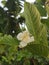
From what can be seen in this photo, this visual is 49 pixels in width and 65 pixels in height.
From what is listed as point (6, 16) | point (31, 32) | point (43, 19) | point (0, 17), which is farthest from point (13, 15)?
point (31, 32)

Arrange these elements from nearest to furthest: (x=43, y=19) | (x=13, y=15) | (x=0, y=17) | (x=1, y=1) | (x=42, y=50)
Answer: (x=42, y=50) → (x=43, y=19) → (x=0, y=17) → (x=13, y=15) → (x=1, y=1)

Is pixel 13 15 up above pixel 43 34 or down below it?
below

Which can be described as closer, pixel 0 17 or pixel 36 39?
pixel 36 39

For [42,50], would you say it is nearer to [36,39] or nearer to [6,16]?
[36,39]

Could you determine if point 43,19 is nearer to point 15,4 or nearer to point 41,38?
point 41,38

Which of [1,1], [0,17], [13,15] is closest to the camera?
[0,17]

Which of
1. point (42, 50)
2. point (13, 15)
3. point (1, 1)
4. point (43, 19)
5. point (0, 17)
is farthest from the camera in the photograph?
point (1, 1)

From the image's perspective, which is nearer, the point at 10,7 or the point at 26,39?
the point at 26,39

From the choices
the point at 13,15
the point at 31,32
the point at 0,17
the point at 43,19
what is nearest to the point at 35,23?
the point at 31,32

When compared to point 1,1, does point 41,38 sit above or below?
above
